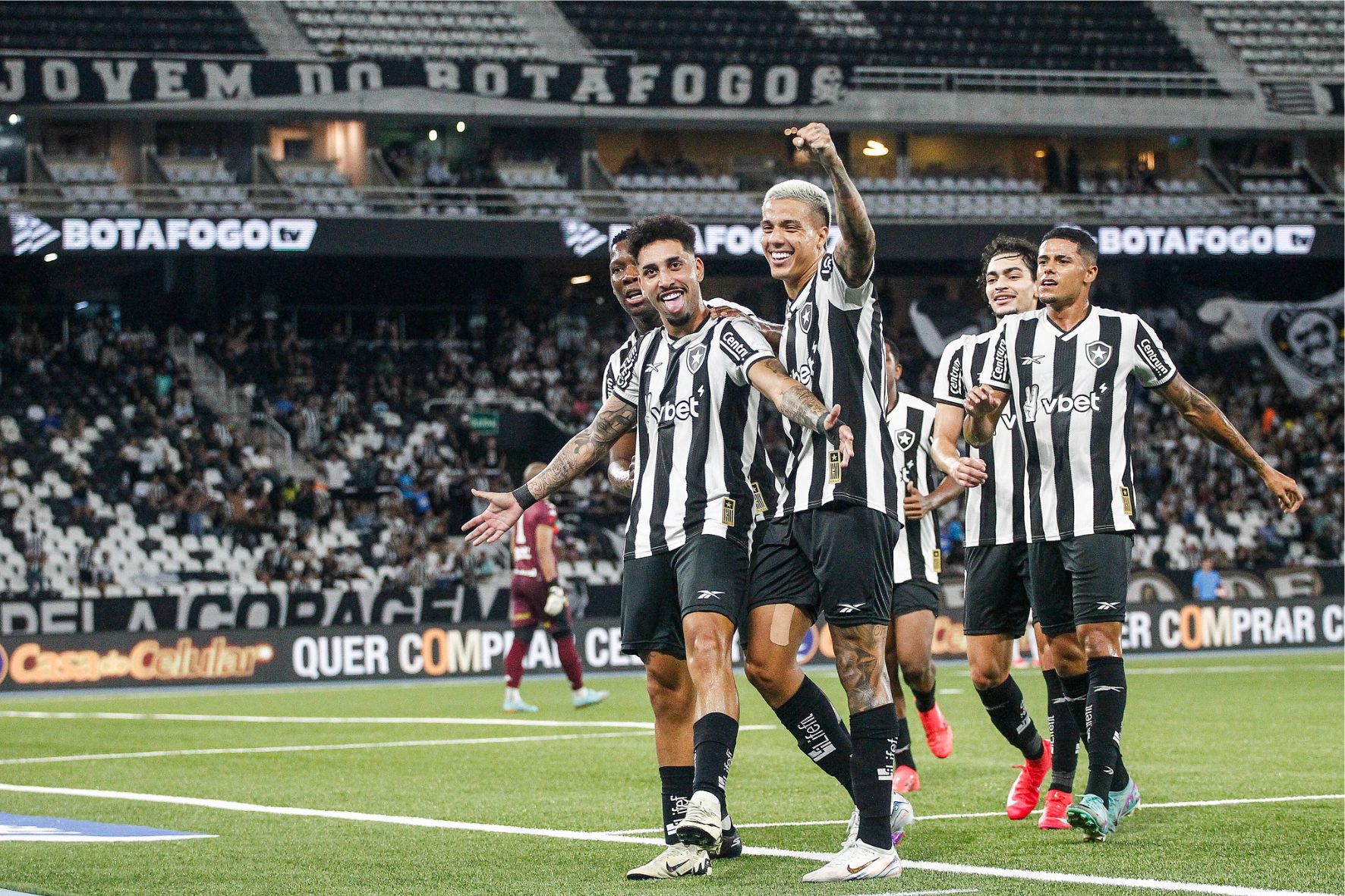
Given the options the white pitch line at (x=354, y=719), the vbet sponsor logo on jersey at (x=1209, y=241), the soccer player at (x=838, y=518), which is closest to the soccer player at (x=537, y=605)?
the white pitch line at (x=354, y=719)

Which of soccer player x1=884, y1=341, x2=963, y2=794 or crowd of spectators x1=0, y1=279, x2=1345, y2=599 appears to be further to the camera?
crowd of spectators x1=0, y1=279, x2=1345, y2=599

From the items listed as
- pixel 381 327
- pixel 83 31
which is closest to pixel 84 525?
pixel 381 327

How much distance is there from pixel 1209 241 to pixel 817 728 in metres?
29.3

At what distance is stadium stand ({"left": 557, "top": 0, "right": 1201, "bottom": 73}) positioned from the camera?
39.4 meters

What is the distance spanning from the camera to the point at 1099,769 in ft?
24.5

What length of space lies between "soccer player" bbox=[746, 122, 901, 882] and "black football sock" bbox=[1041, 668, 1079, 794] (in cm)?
154

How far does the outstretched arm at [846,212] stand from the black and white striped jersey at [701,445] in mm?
502

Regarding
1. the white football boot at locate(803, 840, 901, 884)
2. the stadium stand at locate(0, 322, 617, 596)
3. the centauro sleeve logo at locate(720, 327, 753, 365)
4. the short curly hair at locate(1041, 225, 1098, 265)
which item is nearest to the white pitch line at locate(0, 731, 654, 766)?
the short curly hair at locate(1041, 225, 1098, 265)

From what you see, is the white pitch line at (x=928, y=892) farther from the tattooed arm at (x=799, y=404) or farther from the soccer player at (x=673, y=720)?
the tattooed arm at (x=799, y=404)

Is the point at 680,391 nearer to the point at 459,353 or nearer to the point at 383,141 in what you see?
the point at 459,353

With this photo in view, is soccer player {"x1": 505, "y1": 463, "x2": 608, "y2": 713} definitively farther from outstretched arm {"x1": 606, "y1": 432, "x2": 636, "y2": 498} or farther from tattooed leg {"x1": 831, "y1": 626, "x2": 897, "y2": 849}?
tattooed leg {"x1": 831, "y1": 626, "x2": 897, "y2": 849}

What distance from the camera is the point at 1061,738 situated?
8.20m

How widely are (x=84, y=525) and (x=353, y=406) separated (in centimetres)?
588

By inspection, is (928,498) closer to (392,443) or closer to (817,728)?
(817,728)
